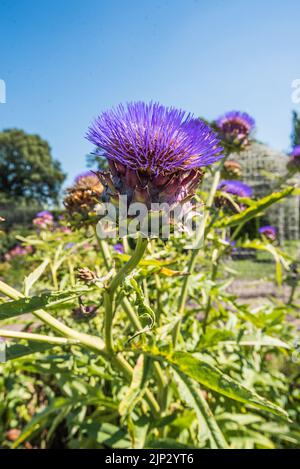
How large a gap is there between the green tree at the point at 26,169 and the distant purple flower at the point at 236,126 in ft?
45.2

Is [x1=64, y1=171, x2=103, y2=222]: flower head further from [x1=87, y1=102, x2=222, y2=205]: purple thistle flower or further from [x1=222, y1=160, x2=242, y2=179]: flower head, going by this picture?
[x1=222, y1=160, x2=242, y2=179]: flower head

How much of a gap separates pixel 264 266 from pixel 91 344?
4.50 m

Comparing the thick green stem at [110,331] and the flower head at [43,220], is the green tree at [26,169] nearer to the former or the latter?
the flower head at [43,220]

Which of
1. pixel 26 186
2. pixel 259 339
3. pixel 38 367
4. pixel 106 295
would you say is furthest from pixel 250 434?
pixel 26 186

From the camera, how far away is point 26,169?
1514 cm

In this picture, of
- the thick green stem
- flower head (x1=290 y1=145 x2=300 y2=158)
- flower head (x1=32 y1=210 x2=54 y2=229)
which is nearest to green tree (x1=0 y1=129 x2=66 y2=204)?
flower head (x1=32 y1=210 x2=54 y2=229)

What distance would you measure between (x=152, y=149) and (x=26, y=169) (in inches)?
614

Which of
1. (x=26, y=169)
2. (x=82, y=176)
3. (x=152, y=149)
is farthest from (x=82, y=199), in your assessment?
(x=26, y=169)

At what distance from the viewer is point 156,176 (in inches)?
23.3

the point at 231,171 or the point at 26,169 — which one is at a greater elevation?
the point at 26,169

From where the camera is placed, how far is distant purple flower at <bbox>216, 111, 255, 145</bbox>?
1272mm

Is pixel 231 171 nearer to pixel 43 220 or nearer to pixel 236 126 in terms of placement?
pixel 236 126

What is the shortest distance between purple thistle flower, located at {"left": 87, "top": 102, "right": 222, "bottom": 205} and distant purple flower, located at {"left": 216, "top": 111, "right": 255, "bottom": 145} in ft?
2.36

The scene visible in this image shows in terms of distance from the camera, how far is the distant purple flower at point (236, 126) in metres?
1.27
